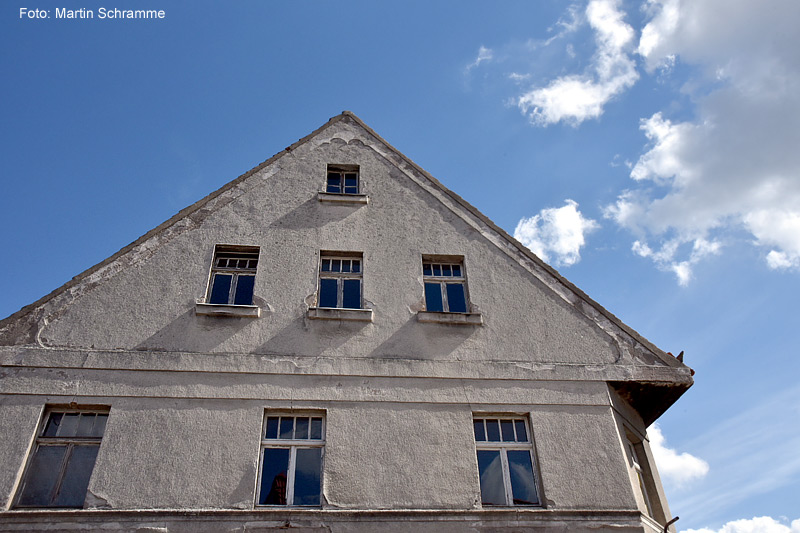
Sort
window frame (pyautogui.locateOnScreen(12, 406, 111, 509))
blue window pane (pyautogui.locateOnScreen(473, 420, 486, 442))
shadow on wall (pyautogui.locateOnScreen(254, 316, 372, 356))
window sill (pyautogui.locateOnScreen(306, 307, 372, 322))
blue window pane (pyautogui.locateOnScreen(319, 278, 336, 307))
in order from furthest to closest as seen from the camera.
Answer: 1. blue window pane (pyautogui.locateOnScreen(319, 278, 336, 307))
2. window sill (pyautogui.locateOnScreen(306, 307, 372, 322))
3. shadow on wall (pyautogui.locateOnScreen(254, 316, 372, 356))
4. blue window pane (pyautogui.locateOnScreen(473, 420, 486, 442))
5. window frame (pyautogui.locateOnScreen(12, 406, 111, 509))

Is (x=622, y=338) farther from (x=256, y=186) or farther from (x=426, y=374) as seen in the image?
(x=256, y=186)

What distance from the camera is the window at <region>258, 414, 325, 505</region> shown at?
8.45 metres

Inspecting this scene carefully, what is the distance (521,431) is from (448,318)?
7.09 ft

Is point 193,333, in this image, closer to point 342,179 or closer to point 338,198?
point 338,198

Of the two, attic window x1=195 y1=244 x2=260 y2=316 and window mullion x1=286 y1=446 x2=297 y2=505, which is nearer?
window mullion x1=286 y1=446 x2=297 y2=505

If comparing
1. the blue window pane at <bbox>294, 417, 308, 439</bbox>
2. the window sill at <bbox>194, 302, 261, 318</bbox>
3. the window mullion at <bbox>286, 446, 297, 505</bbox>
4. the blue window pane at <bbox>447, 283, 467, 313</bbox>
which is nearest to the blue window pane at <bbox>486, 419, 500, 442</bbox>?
the blue window pane at <bbox>447, 283, 467, 313</bbox>

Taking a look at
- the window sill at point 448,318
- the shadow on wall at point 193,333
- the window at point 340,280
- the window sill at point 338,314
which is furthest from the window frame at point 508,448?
the shadow on wall at point 193,333

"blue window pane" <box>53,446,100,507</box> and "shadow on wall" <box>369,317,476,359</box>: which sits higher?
"shadow on wall" <box>369,317,476,359</box>

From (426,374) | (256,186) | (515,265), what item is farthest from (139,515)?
(515,265)

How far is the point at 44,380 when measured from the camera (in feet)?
29.8

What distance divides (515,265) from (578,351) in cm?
198

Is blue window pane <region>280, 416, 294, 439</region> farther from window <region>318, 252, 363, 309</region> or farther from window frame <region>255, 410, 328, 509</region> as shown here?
window <region>318, 252, 363, 309</region>

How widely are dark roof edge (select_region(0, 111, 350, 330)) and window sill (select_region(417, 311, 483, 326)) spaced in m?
4.64

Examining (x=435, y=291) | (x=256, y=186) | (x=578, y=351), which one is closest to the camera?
(x=578, y=351)
